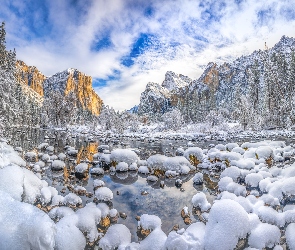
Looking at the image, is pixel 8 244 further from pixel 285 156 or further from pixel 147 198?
pixel 285 156

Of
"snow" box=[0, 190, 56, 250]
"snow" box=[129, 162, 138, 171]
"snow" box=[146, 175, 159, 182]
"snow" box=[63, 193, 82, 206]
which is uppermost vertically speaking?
"snow" box=[0, 190, 56, 250]

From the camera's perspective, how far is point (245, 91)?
346ft

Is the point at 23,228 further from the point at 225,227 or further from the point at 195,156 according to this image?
the point at 195,156

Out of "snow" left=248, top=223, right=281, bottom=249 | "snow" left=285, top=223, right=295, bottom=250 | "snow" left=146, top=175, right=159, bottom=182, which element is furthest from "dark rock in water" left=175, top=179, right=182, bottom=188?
"snow" left=285, top=223, right=295, bottom=250

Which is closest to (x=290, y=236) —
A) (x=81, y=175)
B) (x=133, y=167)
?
(x=133, y=167)

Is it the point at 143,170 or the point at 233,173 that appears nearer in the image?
the point at 233,173

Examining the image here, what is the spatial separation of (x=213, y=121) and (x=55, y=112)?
3269 cm

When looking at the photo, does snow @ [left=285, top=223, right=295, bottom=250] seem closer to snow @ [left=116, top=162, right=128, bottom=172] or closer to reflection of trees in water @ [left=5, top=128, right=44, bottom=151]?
snow @ [left=116, top=162, right=128, bottom=172]

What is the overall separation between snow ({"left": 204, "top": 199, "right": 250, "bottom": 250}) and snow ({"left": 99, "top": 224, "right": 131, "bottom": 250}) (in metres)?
1.49

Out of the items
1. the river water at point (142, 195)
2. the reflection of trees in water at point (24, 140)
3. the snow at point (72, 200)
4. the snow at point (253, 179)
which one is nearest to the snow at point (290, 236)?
the river water at point (142, 195)

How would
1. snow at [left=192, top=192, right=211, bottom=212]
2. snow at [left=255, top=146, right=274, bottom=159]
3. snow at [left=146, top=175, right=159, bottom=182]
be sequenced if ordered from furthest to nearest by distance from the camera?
snow at [left=255, top=146, right=274, bottom=159], snow at [left=146, top=175, right=159, bottom=182], snow at [left=192, top=192, right=211, bottom=212]

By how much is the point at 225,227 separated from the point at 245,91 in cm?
11248

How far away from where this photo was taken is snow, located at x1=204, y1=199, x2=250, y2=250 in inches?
147

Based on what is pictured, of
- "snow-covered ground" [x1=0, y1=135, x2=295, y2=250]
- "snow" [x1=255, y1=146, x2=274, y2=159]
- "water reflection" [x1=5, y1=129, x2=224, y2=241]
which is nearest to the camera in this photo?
"snow-covered ground" [x1=0, y1=135, x2=295, y2=250]
